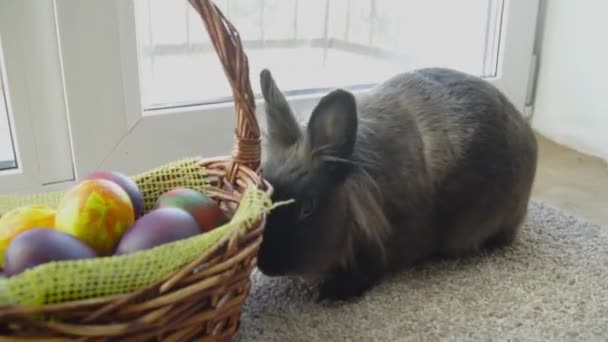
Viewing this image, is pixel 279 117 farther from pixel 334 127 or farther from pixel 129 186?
pixel 129 186

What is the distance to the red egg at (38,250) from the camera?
0.68 m

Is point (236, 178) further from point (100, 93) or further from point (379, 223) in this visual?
point (100, 93)

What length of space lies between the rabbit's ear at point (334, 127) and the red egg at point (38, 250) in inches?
14.8

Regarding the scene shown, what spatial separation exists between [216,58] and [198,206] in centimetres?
64

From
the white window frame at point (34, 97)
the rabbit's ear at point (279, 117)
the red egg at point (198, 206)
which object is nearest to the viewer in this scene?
the red egg at point (198, 206)

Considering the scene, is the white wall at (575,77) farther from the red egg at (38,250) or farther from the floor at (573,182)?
the red egg at (38,250)

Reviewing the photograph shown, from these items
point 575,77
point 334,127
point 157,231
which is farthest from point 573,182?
point 157,231

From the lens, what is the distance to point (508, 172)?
1.14m

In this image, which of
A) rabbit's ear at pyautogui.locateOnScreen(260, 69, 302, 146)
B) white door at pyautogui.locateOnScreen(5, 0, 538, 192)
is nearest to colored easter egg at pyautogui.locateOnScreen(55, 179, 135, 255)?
rabbit's ear at pyautogui.locateOnScreen(260, 69, 302, 146)

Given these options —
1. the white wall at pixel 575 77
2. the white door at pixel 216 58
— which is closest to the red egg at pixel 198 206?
the white door at pixel 216 58

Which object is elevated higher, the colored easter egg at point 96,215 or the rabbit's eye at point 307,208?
the colored easter egg at point 96,215

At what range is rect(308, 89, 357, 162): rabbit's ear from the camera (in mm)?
919

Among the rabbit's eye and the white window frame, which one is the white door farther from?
the rabbit's eye

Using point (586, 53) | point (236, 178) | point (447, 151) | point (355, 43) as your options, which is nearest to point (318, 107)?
point (236, 178)
